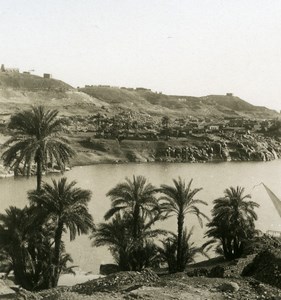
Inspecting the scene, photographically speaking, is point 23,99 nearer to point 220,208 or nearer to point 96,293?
point 220,208

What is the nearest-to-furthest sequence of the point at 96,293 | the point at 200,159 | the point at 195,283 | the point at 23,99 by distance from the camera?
the point at 96,293
the point at 195,283
the point at 200,159
the point at 23,99

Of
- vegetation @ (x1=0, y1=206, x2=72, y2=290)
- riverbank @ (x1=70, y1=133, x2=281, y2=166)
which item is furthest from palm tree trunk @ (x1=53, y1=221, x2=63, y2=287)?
riverbank @ (x1=70, y1=133, x2=281, y2=166)

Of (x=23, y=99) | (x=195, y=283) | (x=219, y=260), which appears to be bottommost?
(x=219, y=260)

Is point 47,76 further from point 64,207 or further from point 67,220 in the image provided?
point 67,220

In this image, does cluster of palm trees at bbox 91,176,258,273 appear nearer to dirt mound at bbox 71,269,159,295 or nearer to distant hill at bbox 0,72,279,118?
dirt mound at bbox 71,269,159,295

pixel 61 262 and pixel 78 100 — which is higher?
pixel 78 100

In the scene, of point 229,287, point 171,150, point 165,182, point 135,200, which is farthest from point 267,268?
point 171,150

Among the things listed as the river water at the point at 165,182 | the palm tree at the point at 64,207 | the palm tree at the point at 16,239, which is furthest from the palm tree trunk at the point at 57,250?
the river water at the point at 165,182

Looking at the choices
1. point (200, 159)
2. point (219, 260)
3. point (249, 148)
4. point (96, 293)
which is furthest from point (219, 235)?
point (249, 148)
